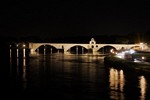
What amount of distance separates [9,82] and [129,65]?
833 inches

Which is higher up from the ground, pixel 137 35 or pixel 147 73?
pixel 137 35

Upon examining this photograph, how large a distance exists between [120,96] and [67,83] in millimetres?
9572

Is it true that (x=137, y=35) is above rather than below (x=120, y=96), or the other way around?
above

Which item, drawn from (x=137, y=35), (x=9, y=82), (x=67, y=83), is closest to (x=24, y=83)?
(x=9, y=82)

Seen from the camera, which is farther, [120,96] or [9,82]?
[9,82]

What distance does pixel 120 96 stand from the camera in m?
28.1

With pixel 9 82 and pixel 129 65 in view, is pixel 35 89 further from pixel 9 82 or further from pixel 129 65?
pixel 129 65

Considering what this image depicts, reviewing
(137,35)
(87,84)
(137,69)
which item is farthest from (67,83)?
(137,35)

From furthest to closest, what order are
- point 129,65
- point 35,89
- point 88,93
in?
point 129,65
point 35,89
point 88,93

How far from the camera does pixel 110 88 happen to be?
107ft

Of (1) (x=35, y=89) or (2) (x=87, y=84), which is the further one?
(2) (x=87, y=84)

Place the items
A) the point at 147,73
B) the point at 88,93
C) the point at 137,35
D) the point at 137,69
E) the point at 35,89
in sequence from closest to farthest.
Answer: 1. the point at 88,93
2. the point at 35,89
3. the point at 147,73
4. the point at 137,69
5. the point at 137,35

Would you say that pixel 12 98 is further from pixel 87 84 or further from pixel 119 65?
pixel 119 65

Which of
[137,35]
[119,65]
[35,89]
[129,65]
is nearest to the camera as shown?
[35,89]
